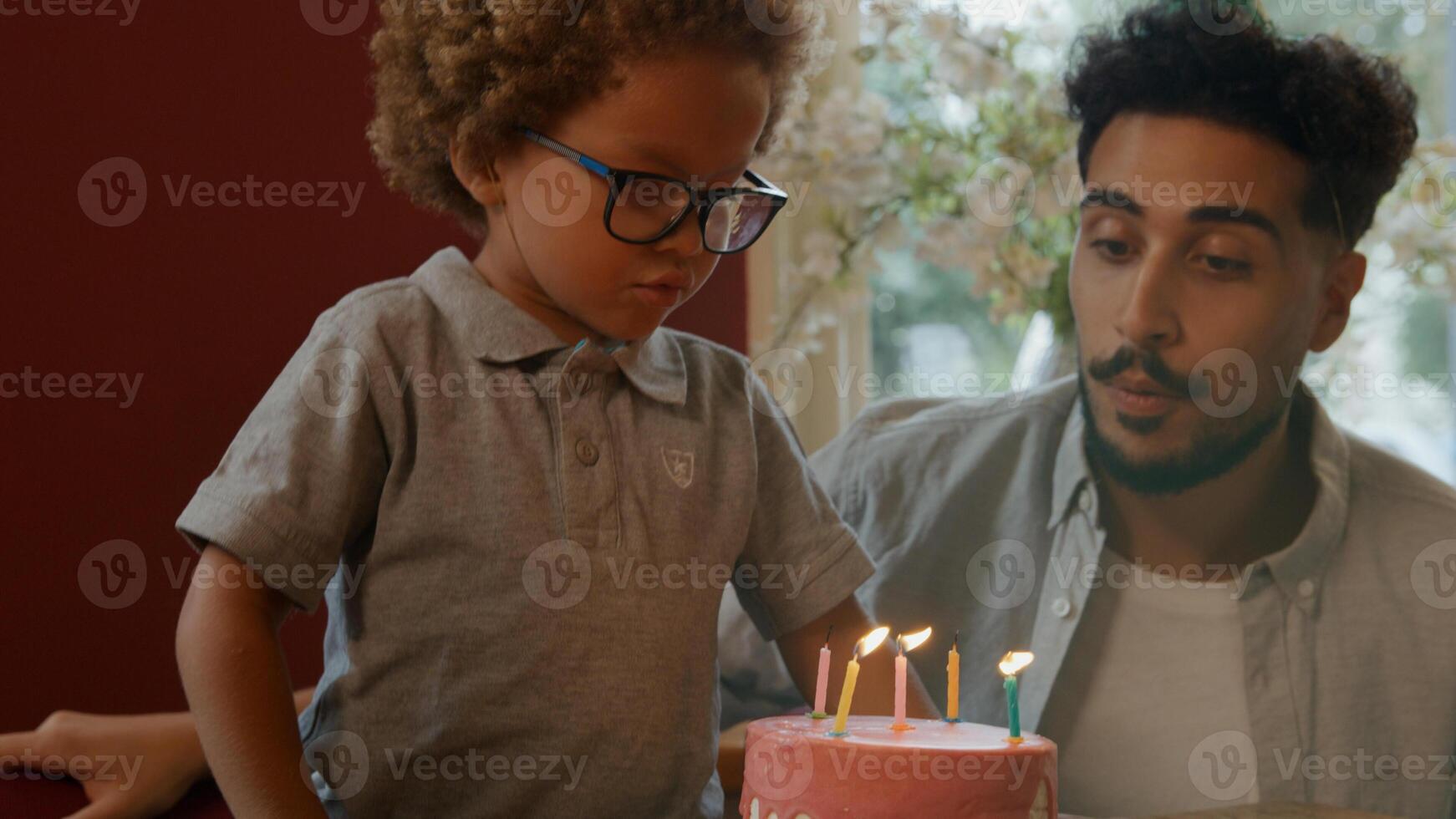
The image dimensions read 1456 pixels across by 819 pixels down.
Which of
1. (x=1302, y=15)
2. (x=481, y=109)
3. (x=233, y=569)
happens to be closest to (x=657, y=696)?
(x=233, y=569)

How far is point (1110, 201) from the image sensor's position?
4.28 feet

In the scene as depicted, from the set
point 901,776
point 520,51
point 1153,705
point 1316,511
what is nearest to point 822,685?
point 901,776

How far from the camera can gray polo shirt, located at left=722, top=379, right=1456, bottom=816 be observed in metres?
1.25

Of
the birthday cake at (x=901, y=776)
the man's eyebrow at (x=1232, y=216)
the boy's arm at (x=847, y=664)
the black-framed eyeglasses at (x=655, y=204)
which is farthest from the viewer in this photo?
the man's eyebrow at (x=1232, y=216)

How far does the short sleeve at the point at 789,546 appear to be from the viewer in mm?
1061

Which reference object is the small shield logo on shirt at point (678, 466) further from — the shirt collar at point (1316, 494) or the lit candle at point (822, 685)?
the shirt collar at point (1316, 494)

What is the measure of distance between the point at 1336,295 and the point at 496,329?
822 millimetres

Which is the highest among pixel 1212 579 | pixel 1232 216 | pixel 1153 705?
pixel 1232 216

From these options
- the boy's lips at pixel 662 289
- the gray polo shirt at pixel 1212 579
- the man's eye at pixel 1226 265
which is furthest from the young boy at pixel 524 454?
the man's eye at pixel 1226 265

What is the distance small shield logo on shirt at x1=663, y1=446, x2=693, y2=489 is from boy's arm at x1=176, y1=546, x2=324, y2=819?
30 centimetres

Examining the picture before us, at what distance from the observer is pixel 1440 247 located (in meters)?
1.50

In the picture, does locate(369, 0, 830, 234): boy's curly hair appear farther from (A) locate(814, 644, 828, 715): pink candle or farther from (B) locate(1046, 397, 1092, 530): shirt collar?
(B) locate(1046, 397, 1092, 530): shirt collar

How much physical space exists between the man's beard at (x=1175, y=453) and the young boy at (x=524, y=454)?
0.49m

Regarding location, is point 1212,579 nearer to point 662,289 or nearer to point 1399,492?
point 1399,492
